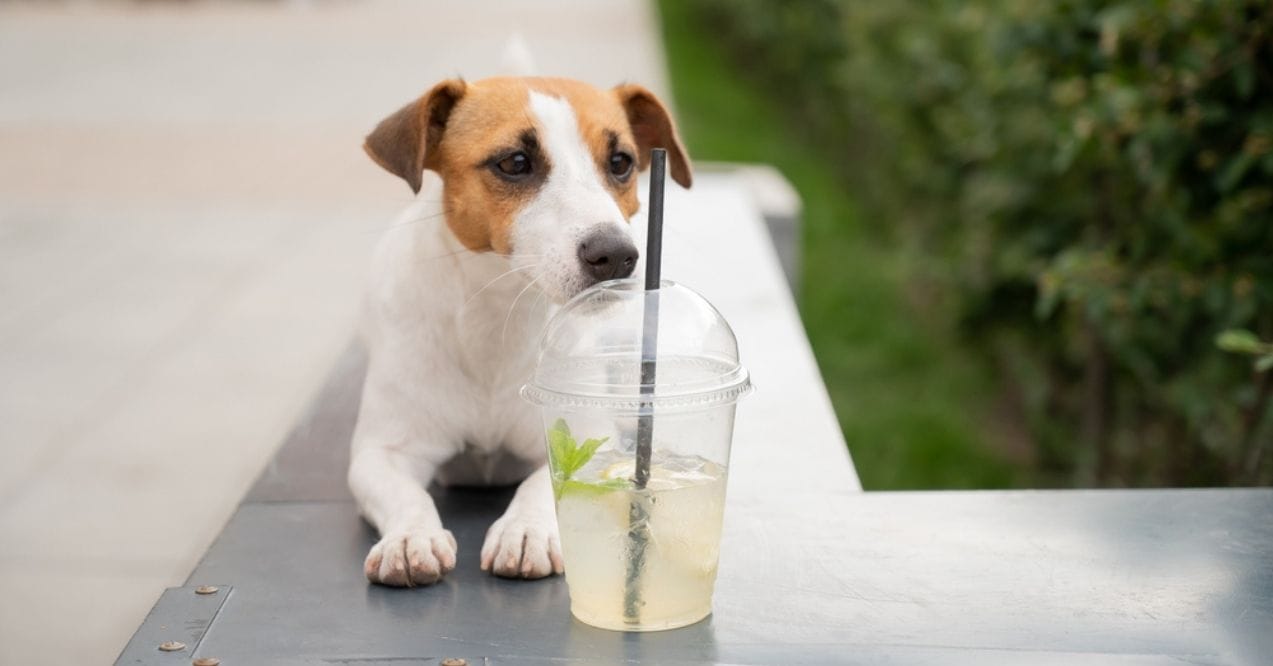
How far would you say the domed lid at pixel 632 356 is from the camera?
7.54ft

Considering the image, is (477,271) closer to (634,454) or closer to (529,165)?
(529,165)

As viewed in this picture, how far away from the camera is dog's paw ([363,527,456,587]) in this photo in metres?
2.48

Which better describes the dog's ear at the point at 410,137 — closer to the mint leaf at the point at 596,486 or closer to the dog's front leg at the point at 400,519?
the dog's front leg at the point at 400,519

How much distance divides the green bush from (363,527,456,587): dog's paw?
2.08m

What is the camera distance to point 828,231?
911 centimetres

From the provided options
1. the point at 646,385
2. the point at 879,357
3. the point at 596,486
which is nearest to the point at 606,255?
the point at 646,385

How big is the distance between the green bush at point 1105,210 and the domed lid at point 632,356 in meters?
1.82

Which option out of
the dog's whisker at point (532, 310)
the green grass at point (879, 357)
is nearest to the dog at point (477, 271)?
the dog's whisker at point (532, 310)

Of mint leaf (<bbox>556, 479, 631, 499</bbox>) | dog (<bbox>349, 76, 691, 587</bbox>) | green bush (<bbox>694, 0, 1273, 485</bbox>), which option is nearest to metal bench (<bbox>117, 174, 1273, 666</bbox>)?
dog (<bbox>349, 76, 691, 587</bbox>)

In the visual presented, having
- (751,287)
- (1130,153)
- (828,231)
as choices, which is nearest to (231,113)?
(828,231)

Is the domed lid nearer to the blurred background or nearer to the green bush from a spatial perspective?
the blurred background

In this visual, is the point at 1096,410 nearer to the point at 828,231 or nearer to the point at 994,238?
the point at 994,238

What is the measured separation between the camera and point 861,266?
8.46 meters

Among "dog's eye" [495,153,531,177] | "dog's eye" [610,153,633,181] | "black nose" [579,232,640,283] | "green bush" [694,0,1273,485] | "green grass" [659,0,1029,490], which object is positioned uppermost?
"dog's eye" [495,153,531,177]
